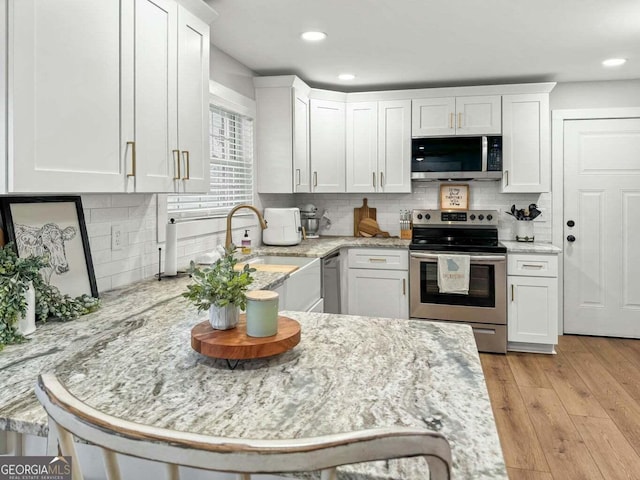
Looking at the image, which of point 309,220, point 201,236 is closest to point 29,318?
point 201,236

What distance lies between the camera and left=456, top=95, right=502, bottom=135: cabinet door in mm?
4133

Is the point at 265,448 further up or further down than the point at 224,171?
further down

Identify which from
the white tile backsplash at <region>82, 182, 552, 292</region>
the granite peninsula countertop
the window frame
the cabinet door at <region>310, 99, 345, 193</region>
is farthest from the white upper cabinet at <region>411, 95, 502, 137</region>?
the granite peninsula countertop

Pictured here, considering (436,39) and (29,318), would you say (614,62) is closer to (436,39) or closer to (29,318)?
(436,39)

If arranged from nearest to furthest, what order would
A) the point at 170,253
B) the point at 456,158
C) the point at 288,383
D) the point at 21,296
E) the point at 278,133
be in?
1. the point at 288,383
2. the point at 21,296
3. the point at 170,253
4. the point at 278,133
5. the point at 456,158

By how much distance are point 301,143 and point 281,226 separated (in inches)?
32.5

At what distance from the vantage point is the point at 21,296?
138 cm

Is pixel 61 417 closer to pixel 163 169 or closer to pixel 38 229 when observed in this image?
pixel 38 229

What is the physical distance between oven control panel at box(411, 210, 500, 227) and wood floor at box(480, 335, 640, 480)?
4.05 ft

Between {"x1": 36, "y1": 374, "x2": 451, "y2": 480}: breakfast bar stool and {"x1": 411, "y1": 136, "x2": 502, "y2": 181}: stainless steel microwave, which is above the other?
{"x1": 411, "y1": 136, "x2": 502, "y2": 181}: stainless steel microwave

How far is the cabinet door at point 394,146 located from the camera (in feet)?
14.3

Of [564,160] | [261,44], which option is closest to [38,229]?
[261,44]

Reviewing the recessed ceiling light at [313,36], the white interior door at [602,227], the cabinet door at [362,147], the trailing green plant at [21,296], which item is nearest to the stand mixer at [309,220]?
the cabinet door at [362,147]

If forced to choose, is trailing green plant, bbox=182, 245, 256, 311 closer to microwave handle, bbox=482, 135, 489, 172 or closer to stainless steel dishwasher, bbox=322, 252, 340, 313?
stainless steel dishwasher, bbox=322, 252, 340, 313
